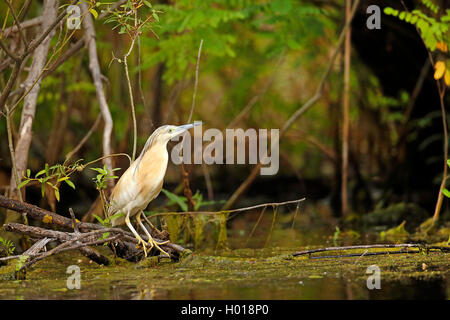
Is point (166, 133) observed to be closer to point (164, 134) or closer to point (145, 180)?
point (164, 134)

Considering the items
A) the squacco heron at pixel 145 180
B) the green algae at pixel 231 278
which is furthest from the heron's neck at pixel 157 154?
the green algae at pixel 231 278

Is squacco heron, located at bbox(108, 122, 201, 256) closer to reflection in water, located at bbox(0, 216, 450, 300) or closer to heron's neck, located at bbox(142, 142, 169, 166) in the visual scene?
heron's neck, located at bbox(142, 142, 169, 166)

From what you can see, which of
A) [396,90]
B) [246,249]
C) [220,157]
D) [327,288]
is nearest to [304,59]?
[396,90]

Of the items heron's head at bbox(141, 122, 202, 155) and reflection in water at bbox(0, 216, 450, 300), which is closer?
reflection in water at bbox(0, 216, 450, 300)

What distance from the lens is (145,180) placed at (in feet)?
14.2

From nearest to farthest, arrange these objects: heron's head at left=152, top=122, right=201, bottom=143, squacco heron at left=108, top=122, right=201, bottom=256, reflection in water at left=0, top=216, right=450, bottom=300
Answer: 1. reflection in water at left=0, top=216, right=450, bottom=300
2. squacco heron at left=108, top=122, right=201, bottom=256
3. heron's head at left=152, top=122, right=201, bottom=143

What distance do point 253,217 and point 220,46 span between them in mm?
2947

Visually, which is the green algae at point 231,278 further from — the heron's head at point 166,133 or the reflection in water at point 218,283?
the heron's head at point 166,133

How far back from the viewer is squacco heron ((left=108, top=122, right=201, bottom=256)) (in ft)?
14.2

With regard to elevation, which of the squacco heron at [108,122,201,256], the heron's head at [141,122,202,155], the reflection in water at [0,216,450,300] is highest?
the heron's head at [141,122,202,155]

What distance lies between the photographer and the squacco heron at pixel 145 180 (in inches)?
171

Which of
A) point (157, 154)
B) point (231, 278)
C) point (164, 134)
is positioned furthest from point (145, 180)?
point (231, 278)

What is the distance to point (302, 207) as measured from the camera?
978 centimetres

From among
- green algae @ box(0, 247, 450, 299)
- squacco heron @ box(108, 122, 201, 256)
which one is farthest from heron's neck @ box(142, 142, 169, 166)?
green algae @ box(0, 247, 450, 299)
